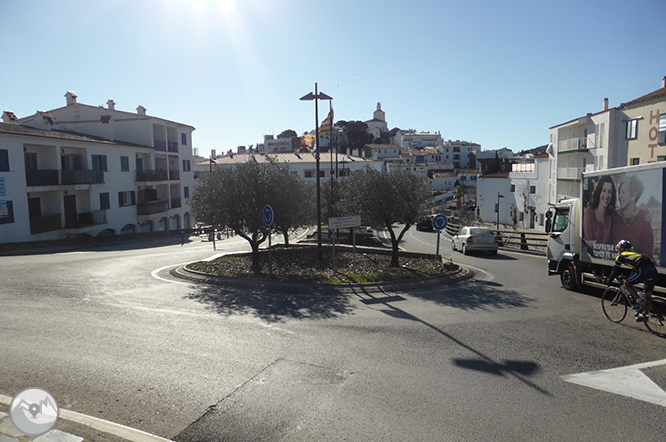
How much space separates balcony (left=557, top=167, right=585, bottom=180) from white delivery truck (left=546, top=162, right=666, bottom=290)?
29.9 meters

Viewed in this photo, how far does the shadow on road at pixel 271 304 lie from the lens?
34.5 feet

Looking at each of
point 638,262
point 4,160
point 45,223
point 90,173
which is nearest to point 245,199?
point 638,262

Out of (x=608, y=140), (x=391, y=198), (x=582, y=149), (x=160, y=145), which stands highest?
(x=160, y=145)

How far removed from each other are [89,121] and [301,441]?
45632mm

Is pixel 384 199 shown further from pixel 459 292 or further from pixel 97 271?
pixel 97 271

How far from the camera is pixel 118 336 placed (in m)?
8.79

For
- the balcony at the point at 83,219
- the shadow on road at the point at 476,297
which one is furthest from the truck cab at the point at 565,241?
the balcony at the point at 83,219

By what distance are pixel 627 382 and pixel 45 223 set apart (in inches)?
1380

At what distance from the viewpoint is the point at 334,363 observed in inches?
291

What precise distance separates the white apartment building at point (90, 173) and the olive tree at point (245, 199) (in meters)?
19.3

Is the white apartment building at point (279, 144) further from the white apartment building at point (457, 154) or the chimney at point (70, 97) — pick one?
the chimney at point (70, 97)

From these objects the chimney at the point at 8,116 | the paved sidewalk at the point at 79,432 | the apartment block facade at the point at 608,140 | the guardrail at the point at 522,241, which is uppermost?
the chimney at the point at 8,116

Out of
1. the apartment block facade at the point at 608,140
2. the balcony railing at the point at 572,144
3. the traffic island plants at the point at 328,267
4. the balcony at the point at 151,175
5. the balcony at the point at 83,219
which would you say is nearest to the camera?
the traffic island plants at the point at 328,267

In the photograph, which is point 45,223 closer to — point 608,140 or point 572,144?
point 608,140
